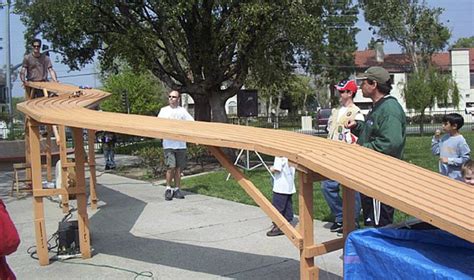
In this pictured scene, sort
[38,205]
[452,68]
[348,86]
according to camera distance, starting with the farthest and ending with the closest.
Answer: [452,68] < [348,86] < [38,205]

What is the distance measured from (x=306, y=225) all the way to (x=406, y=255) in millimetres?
870

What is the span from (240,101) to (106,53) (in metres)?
5.83

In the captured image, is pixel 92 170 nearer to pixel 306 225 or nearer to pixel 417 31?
pixel 306 225

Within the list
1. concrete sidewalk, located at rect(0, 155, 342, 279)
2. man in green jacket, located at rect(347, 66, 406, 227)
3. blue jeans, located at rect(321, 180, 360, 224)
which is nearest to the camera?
man in green jacket, located at rect(347, 66, 406, 227)

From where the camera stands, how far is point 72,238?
605 cm

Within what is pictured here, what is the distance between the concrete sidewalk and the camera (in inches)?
209

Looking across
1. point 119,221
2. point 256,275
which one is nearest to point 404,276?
point 256,275

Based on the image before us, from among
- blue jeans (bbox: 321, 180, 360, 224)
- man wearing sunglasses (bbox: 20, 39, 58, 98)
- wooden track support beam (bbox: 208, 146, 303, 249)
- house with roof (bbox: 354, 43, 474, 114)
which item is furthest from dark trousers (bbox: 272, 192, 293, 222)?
house with roof (bbox: 354, 43, 474, 114)

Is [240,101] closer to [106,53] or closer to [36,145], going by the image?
[106,53]

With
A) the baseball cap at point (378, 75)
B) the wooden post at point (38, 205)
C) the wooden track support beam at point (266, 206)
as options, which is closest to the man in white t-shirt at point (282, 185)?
the baseball cap at point (378, 75)

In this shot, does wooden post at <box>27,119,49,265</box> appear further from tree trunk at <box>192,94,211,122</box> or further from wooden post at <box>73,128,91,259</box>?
tree trunk at <box>192,94,211,122</box>

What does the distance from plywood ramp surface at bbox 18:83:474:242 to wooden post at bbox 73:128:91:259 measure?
0.68m

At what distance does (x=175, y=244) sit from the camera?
21.1 feet

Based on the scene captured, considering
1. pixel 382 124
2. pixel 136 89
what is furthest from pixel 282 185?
pixel 136 89
